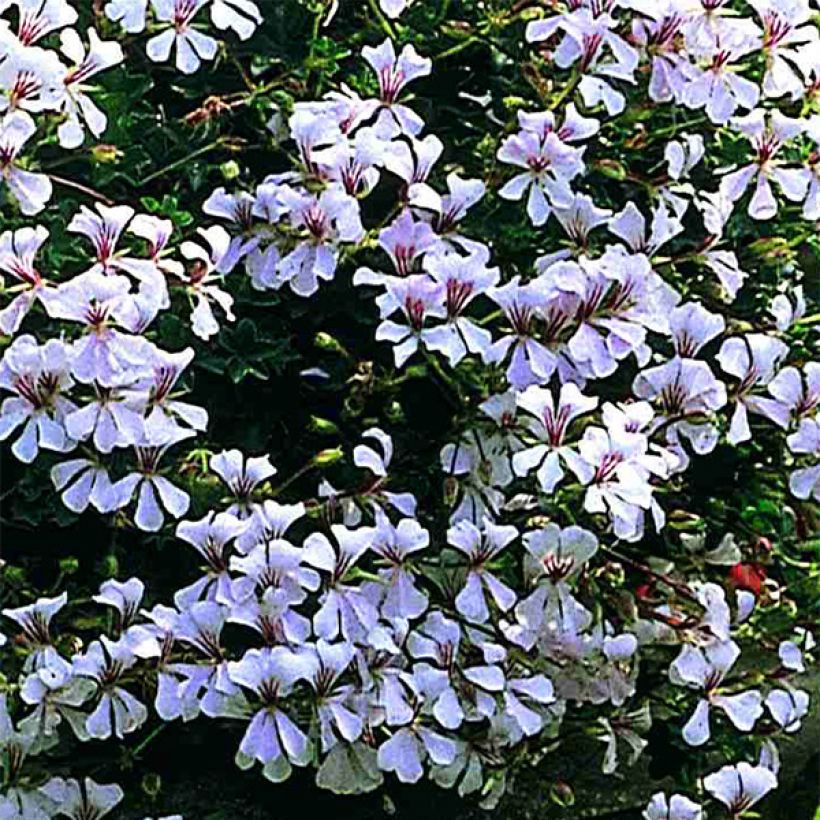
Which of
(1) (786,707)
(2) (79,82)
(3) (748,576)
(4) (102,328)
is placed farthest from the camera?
(3) (748,576)

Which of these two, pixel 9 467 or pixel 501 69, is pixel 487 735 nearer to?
pixel 9 467

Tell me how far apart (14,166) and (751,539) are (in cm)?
79

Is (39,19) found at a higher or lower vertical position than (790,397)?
higher

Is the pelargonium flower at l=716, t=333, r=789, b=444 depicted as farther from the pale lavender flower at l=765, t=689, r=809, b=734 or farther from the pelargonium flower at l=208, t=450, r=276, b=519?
the pelargonium flower at l=208, t=450, r=276, b=519

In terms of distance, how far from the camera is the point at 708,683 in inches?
61.5

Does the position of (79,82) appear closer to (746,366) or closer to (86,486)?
(86,486)

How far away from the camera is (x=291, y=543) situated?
4.95ft

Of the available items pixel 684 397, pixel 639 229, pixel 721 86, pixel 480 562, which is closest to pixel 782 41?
pixel 721 86

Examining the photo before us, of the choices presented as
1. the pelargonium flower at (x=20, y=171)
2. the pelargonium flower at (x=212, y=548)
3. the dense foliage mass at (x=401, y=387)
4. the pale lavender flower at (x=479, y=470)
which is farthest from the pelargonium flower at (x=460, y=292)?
the pelargonium flower at (x=20, y=171)

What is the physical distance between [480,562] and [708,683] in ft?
0.85

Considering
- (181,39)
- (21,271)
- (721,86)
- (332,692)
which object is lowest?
(332,692)

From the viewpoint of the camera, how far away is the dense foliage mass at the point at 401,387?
4.62 ft

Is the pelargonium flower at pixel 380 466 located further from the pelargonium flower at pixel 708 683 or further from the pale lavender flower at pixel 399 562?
the pelargonium flower at pixel 708 683

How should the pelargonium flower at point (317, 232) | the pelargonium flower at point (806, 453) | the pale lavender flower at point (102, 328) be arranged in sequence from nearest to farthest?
the pale lavender flower at point (102, 328)
the pelargonium flower at point (317, 232)
the pelargonium flower at point (806, 453)
